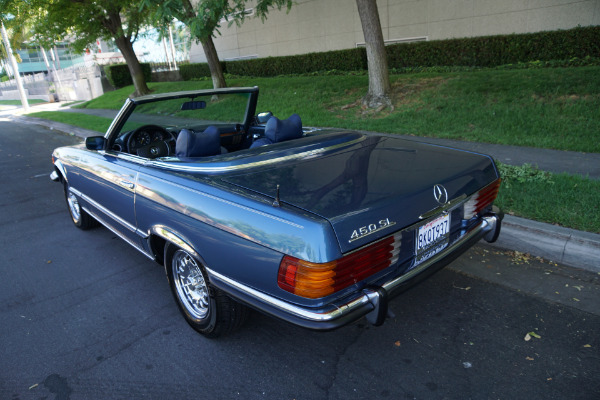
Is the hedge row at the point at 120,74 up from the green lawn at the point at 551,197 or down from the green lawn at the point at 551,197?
up

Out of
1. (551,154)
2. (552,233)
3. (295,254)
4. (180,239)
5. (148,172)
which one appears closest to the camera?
(295,254)

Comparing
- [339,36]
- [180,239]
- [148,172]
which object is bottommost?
[180,239]

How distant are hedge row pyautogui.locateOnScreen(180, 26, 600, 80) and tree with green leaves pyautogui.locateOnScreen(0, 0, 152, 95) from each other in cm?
687

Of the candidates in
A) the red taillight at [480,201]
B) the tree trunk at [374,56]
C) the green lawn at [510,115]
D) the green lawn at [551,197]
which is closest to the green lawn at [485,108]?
the green lawn at [510,115]

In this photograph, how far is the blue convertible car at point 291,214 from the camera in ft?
6.91

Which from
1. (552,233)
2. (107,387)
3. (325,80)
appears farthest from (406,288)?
(325,80)

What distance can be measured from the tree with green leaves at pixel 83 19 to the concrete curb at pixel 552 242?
14.2 metres

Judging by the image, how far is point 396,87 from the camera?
10836mm

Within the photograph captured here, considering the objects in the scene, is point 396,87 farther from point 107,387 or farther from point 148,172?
point 107,387

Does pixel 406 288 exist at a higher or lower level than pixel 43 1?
lower

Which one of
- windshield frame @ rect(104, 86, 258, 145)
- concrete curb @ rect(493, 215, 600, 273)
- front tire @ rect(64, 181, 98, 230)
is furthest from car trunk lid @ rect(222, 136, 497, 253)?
front tire @ rect(64, 181, 98, 230)

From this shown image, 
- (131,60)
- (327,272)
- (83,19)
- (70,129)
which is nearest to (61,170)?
(327,272)

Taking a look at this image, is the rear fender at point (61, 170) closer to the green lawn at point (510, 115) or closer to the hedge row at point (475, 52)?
A: the green lawn at point (510, 115)

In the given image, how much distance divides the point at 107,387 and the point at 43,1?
16.8 metres
